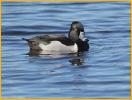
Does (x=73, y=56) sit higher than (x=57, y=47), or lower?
lower

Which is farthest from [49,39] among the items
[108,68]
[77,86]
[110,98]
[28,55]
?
[110,98]

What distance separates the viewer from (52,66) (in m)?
16.6

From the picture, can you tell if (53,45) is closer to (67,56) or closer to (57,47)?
(57,47)

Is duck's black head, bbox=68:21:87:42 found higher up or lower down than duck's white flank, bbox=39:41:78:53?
A: higher up

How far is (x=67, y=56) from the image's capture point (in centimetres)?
1789

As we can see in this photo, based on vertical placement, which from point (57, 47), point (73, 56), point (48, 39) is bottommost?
point (73, 56)

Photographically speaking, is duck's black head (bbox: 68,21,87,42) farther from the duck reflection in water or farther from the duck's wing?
the duck reflection in water

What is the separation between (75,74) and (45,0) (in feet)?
31.5

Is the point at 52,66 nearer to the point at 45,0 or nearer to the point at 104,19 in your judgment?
the point at 104,19

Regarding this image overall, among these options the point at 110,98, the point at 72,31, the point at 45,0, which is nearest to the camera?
the point at 110,98

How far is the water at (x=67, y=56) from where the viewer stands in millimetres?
14727

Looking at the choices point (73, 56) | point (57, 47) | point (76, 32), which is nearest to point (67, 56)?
point (73, 56)

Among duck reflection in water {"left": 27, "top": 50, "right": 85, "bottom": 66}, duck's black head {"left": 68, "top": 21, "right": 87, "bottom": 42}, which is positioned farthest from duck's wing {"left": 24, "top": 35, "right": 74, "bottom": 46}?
duck's black head {"left": 68, "top": 21, "right": 87, "bottom": 42}

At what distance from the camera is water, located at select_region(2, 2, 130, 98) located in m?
14.7
